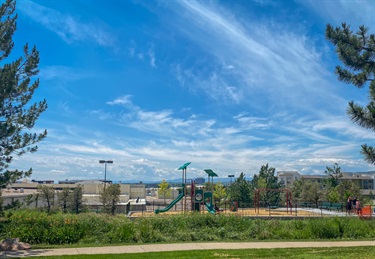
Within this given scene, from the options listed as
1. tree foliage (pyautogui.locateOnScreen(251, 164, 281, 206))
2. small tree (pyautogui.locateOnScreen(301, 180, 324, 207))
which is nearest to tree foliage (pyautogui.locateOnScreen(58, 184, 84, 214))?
tree foliage (pyautogui.locateOnScreen(251, 164, 281, 206))

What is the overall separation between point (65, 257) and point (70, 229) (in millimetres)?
3632

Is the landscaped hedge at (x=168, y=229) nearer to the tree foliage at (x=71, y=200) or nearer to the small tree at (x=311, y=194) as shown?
the tree foliage at (x=71, y=200)

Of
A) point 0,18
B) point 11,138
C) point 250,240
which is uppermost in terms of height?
point 0,18

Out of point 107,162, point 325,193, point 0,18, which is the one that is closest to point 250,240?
point 0,18

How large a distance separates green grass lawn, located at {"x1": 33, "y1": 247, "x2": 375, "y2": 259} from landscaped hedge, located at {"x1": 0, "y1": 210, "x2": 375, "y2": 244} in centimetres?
309

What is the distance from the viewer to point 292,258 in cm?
1055

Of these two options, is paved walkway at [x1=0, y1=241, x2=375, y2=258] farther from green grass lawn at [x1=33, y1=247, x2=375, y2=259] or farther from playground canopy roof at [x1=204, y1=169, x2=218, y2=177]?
playground canopy roof at [x1=204, y1=169, x2=218, y2=177]

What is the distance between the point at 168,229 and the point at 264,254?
5.58 meters

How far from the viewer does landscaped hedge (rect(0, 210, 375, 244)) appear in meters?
14.0

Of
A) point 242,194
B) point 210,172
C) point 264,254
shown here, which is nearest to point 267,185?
point 242,194

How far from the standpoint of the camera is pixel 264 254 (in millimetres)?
11312

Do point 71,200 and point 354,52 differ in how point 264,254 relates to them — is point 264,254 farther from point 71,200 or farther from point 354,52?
point 71,200

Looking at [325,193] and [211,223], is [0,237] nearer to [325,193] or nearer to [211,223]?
[211,223]

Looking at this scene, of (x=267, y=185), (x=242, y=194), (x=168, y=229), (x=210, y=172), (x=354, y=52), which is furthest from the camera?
(x=267, y=185)
